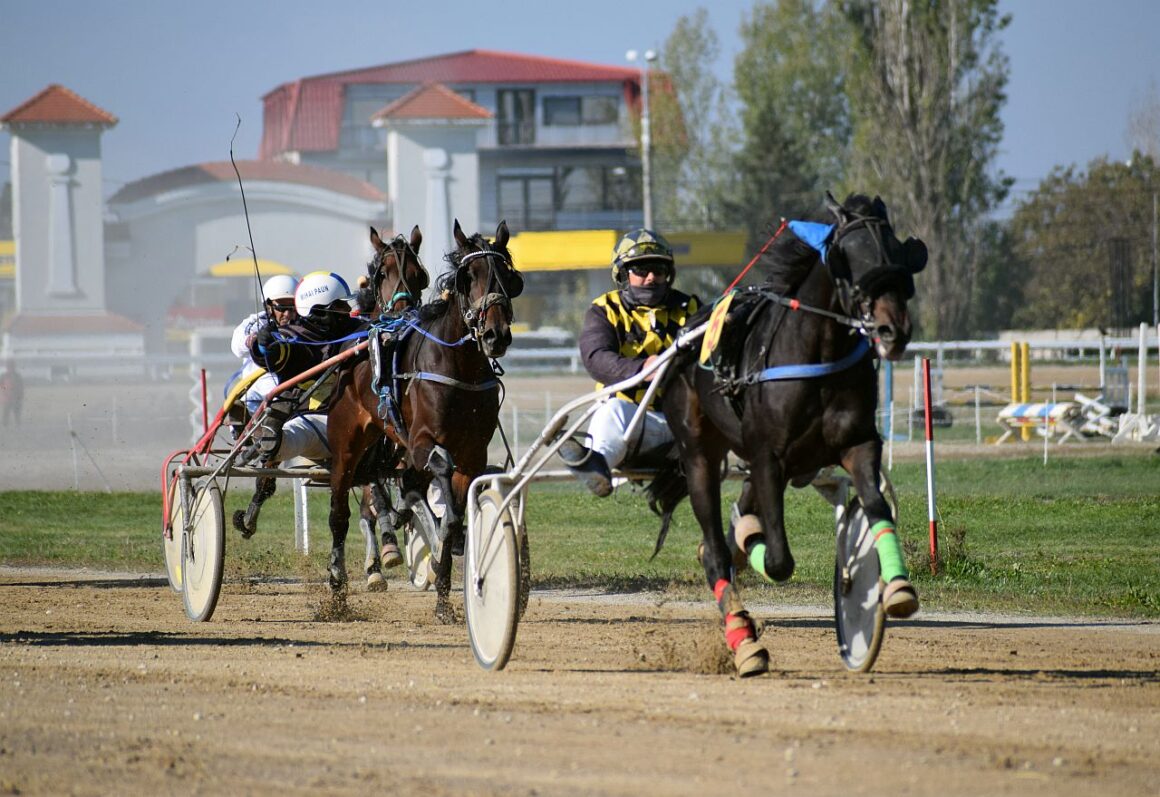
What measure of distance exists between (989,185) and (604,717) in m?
42.3

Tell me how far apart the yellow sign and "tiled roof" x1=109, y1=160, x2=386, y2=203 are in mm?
32411

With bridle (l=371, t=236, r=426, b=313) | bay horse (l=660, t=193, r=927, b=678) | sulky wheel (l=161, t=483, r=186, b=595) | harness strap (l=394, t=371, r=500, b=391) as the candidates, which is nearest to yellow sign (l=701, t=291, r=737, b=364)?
bay horse (l=660, t=193, r=927, b=678)

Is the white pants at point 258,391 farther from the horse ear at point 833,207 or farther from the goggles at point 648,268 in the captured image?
the horse ear at point 833,207

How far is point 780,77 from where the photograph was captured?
50.8 metres

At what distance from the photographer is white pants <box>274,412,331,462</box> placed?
32.6 feet

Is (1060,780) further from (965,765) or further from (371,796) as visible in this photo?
(371,796)

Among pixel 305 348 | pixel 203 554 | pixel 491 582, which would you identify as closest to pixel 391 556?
pixel 203 554

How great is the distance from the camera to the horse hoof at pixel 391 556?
31.6ft

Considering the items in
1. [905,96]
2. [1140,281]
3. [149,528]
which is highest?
[905,96]

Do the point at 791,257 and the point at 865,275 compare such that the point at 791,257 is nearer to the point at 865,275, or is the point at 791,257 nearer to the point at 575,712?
the point at 865,275

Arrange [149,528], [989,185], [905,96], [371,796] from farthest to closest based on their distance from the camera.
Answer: [989,185]
[905,96]
[149,528]
[371,796]

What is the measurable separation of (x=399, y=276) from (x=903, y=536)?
4677 mm

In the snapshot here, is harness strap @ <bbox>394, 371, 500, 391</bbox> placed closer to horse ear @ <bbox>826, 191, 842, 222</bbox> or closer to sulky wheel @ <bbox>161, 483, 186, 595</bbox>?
sulky wheel @ <bbox>161, 483, 186, 595</bbox>

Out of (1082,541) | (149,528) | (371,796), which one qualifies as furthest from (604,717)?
(149,528)
